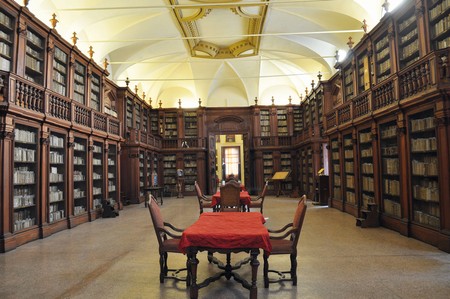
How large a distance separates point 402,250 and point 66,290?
182 inches

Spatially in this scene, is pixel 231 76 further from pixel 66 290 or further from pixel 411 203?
pixel 66 290

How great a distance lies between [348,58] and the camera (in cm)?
912

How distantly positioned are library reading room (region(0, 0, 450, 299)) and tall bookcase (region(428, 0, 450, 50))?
0.10 ft

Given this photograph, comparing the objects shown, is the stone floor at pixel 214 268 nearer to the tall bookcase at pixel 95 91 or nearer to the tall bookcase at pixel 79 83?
the tall bookcase at pixel 79 83

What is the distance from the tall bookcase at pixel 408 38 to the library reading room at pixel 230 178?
0.09ft

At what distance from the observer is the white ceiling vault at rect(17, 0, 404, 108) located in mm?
8969

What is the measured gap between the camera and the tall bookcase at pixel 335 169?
1002 cm

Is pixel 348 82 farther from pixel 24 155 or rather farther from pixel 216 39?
pixel 24 155

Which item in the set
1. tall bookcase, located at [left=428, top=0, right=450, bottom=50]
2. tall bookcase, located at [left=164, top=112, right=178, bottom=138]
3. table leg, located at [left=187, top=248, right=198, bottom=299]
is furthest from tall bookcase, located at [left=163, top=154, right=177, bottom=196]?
table leg, located at [left=187, top=248, right=198, bottom=299]

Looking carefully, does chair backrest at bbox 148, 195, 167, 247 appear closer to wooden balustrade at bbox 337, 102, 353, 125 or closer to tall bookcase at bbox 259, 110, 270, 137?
wooden balustrade at bbox 337, 102, 353, 125

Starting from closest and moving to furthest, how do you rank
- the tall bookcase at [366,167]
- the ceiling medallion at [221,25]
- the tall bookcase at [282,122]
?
1. the tall bookcase at [366,167]
2. the ceiling medallion at [221,25]
3. the tall bookcase at [282,122]

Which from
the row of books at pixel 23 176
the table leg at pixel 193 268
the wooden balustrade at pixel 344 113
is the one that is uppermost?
the wooden balustrade at pixel 344 113

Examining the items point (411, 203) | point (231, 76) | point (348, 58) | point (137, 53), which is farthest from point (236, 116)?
point (411, 203)

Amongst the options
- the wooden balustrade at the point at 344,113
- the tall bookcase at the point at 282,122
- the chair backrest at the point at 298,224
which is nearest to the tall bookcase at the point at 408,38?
the wooden balustrade at the point at 344,113
